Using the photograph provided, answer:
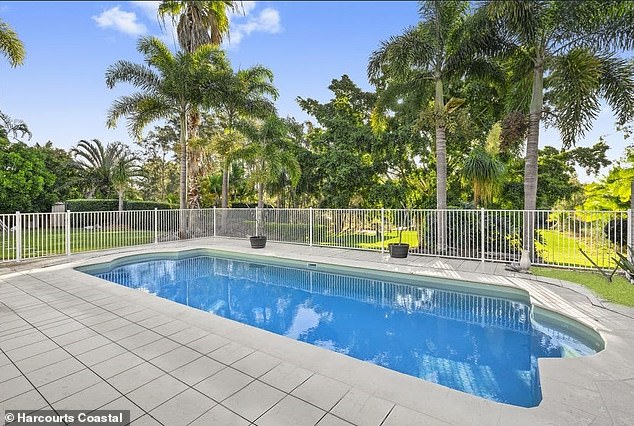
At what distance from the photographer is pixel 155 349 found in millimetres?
3023

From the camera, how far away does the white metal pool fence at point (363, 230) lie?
724 centimetres

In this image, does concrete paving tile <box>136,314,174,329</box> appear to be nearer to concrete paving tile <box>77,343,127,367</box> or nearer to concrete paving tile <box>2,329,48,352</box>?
concrete paving tile <box>77,343,127,367</box>

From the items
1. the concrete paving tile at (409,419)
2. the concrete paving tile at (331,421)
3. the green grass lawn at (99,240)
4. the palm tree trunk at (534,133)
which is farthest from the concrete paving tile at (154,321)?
the palm tree trunk at (534,133)

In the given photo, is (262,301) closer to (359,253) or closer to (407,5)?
(359,253)

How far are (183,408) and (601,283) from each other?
6.75m

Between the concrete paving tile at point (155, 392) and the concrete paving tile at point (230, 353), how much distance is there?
17.9 inches

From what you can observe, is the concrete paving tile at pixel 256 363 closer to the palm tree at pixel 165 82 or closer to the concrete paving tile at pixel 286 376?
the concrete paving tile at pixel 286 376

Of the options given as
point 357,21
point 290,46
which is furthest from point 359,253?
point 290,46

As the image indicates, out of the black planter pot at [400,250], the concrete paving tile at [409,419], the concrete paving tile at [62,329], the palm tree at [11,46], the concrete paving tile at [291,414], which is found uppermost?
the palm tree at [11,46]

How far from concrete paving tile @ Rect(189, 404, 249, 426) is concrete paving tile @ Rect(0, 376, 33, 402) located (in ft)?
4.77

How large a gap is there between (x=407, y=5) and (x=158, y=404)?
36.2ft

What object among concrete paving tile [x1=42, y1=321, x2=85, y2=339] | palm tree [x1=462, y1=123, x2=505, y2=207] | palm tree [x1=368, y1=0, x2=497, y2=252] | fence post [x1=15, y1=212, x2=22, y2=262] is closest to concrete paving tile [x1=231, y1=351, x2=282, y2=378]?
concrete paving tile [x1=42, y1=321, x2=85, y2=339]

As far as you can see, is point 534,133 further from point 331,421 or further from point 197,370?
point 197,370

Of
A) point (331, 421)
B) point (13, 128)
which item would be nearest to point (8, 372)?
point (331, 421)
